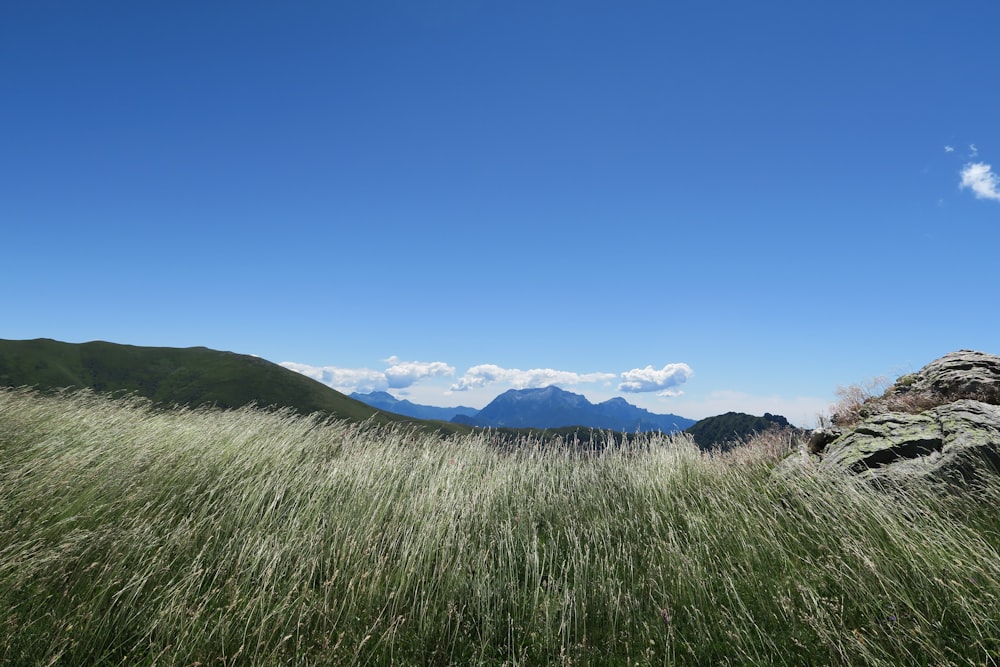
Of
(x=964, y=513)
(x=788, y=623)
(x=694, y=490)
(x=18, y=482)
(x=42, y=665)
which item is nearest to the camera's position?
(x=42, y=665)

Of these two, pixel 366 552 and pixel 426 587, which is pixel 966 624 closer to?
pixel 426 587

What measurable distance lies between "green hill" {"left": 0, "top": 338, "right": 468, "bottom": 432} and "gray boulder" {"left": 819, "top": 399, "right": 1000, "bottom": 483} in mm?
154283

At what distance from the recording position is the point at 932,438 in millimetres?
7582

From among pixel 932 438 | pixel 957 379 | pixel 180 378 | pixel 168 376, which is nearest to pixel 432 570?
pixel 932 438

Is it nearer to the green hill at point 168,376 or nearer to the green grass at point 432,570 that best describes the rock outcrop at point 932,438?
the green grass at point 432,570

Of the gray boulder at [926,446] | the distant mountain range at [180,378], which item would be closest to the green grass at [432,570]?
the gray boulder at [926,446]

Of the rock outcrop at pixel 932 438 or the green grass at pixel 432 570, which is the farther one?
the rock outcrop at pixel 932 438

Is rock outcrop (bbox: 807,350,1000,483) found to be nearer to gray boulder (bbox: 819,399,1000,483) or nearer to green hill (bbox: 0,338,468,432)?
gray boulder (bbox: 819,399,1000,483)

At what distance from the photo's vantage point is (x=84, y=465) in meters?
6.56

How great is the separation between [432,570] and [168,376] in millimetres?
228289

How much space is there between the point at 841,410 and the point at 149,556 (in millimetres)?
14936

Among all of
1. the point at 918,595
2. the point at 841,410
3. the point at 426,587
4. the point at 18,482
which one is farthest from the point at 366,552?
the point at 841,410

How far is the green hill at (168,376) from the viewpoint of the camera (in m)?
163

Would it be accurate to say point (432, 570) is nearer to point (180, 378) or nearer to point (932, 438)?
point (932, 438)
